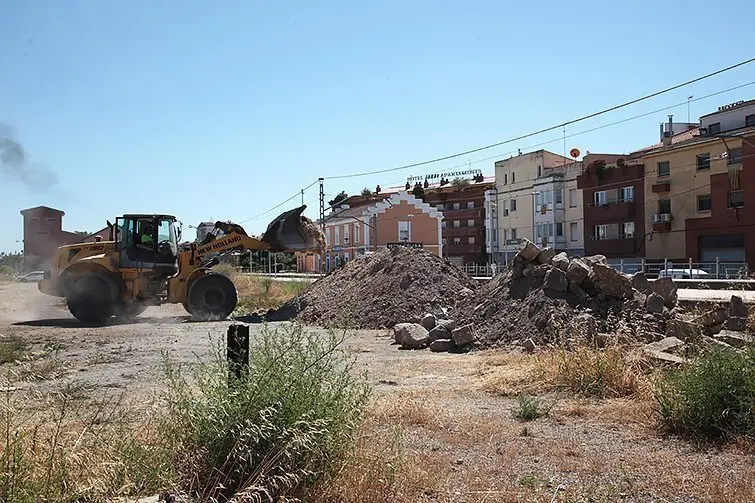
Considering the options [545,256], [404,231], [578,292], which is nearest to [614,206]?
[404,231]

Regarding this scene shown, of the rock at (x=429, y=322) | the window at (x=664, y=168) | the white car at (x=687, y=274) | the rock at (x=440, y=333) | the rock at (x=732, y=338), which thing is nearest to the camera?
the rock at (x=732, y=338)

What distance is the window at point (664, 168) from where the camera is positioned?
50.6 m

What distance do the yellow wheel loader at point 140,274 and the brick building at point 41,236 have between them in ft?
128

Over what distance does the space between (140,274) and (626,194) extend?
41.7m

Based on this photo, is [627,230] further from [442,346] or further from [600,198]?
[442,346]

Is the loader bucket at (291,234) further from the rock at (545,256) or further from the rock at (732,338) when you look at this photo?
the rock at (732,338)

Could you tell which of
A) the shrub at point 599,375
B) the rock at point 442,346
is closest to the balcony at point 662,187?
the rock at point 442,346

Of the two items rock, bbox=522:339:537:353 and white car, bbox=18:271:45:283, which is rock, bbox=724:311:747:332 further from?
white car, bbox=18:271:45:283

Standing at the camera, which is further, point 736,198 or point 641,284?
point 736,198

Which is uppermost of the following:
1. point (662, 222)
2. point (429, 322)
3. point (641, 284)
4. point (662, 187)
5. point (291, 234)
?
point (662, 187)

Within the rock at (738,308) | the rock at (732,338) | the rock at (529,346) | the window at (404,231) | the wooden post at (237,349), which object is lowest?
the rock at (529,346)

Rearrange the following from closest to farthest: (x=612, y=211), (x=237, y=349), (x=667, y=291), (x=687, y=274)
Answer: (x=237, y=349) → (x=667, y=291) → (x=687, y=274) → (x=612, y=211)

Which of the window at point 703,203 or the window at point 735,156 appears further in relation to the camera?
the window at point 703,203

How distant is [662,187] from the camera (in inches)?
1988
